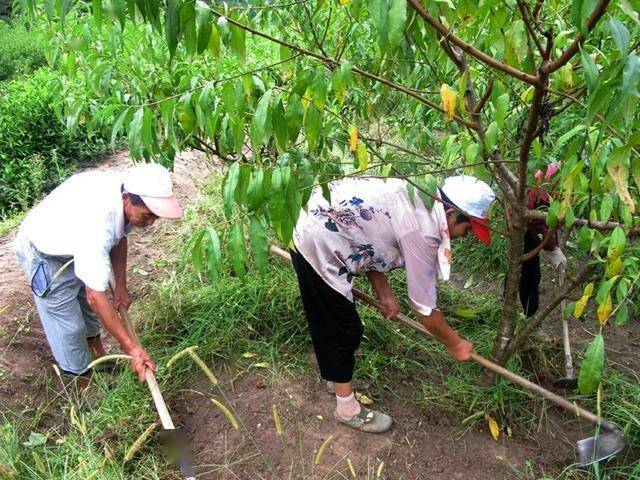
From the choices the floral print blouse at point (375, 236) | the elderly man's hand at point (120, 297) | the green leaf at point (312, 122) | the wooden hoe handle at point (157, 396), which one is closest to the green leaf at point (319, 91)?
the green leaf at point (312, 122)

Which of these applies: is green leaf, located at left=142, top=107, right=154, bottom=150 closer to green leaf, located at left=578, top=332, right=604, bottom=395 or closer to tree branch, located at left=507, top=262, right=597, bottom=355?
green leaf, located at left=578, top=332, right=604, bottom=395

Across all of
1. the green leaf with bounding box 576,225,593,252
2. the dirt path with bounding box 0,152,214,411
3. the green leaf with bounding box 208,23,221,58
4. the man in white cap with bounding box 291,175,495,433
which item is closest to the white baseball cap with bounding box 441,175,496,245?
the man in white cap with bounding box 291,175,495,433

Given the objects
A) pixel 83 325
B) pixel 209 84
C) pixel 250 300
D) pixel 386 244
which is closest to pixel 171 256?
pixel 250 300

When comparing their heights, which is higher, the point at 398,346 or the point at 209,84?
the point at 209,84

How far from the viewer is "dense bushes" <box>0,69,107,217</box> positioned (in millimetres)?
4918

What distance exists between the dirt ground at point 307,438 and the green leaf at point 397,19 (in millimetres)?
1799

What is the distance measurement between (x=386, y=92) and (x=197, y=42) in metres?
1.44

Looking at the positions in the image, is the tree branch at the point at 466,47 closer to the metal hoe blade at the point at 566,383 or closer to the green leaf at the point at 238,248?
the green leaf at the point at 238,248

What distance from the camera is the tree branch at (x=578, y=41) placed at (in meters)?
0.98

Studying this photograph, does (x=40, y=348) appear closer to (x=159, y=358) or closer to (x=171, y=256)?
(x=159, y=358)

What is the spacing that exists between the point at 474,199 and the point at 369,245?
0.48 m

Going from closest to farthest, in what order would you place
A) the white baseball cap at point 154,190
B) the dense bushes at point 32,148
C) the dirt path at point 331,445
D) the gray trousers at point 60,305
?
the white baseball cap at point 154,190
the dirt path at point 331,445
the gray trousers at point 60,305
the dense bushes at point 32,148

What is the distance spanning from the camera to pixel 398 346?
2.99 meters

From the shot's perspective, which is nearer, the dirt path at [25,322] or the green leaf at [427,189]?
the green leaf at [427,189]
